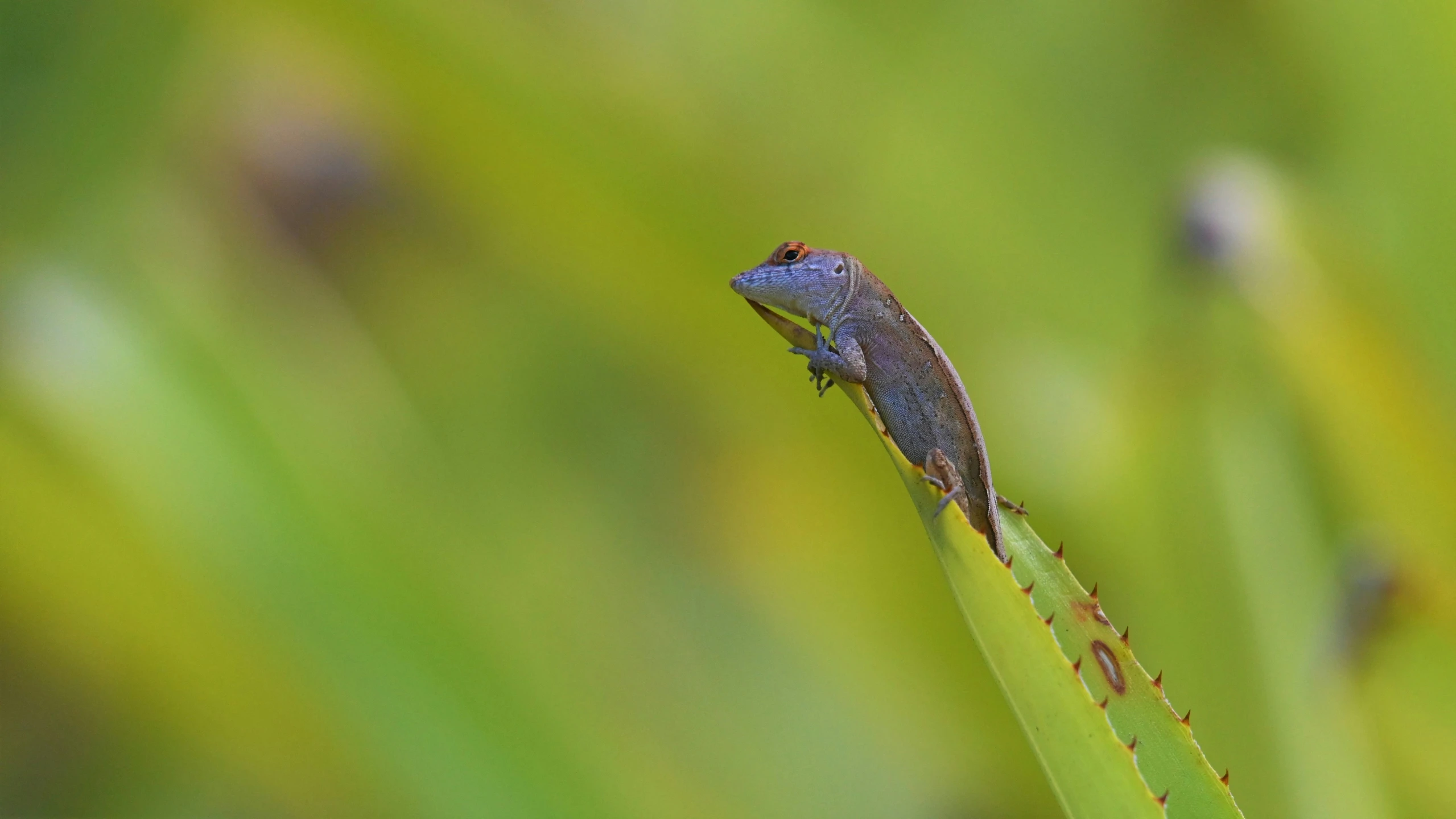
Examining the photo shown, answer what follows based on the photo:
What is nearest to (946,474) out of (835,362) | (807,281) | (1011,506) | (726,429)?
(1011,506)

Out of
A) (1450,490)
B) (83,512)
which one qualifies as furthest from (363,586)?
(1450,490)

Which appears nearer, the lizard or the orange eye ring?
the lizard

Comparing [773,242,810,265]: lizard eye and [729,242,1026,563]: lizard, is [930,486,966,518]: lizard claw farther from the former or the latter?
[773,242,810,265]: lizard eye

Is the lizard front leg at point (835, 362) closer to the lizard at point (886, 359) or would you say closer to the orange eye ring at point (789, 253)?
the lizard at point (886, 359)

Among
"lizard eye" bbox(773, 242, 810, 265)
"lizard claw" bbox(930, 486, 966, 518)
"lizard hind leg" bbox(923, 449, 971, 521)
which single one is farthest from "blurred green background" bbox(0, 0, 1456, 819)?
"lizard claw" bbox(930, 486, 966, 518)

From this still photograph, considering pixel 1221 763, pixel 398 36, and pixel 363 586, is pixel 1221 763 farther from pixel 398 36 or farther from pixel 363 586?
pixel 398 36

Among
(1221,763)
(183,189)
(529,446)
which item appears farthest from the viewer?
(183,189)

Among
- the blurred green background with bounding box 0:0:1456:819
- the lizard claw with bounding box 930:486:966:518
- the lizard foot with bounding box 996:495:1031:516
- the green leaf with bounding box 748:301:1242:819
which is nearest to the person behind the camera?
the green leaf with bounding box 748:301:1242:819
